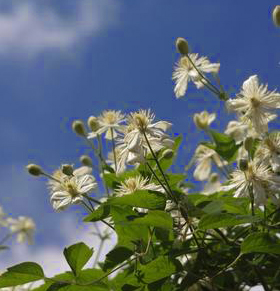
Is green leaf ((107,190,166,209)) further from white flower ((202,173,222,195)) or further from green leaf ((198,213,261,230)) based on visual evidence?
white flower ((202,173,222,195))

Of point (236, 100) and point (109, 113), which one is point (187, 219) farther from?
point (109, 113)

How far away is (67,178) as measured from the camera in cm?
141

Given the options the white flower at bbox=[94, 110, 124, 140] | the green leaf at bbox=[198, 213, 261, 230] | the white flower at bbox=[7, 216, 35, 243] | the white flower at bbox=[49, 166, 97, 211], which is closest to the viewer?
the green leaf at bbox=[198, 213, 261, 230]

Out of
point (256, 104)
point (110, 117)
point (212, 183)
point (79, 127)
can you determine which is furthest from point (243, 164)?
point (212, 183)

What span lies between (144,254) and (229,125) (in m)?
1.05

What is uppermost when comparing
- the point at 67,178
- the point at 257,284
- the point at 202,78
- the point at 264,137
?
the point at 202,78

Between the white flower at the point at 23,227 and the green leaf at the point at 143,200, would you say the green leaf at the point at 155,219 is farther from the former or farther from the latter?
the white flower at the point at 23,227

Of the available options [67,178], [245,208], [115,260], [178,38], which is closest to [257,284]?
[245,208]

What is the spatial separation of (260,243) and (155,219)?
233 mm

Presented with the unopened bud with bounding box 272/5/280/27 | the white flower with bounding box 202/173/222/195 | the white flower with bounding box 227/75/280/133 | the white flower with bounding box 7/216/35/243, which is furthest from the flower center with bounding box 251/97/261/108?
the white flower with bounding box 7/216/35/243

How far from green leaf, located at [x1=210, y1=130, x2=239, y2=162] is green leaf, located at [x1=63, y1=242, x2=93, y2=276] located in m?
0.60

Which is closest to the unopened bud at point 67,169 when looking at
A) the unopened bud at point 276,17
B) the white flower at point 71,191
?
the white flower at point 71,191

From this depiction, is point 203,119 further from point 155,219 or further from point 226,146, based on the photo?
point 155,219

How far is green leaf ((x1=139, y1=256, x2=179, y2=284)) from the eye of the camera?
3.64 feet
